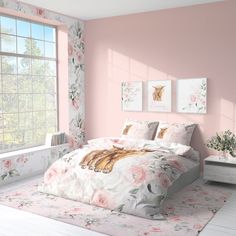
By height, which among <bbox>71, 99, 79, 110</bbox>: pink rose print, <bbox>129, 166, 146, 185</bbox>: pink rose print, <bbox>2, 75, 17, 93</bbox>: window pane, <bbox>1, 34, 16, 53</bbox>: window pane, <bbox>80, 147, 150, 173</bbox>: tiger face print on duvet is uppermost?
<bbox>1, 34, 16, 53</bbox>: window pane

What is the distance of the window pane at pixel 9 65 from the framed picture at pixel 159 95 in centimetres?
213

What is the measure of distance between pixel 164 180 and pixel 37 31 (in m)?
3.35

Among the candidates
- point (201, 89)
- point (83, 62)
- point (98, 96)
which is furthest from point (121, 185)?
point (83, 62)

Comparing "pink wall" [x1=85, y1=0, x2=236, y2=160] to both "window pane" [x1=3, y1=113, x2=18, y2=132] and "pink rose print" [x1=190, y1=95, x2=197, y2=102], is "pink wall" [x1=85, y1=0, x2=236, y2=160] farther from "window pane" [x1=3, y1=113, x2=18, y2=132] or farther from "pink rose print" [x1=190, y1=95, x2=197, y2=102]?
"window pane" [x1=3, y1=113, x2=18, y2=132]

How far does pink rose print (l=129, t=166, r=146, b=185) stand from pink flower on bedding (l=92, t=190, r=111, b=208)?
1.14ft

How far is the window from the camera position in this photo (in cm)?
485

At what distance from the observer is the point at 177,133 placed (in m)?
4.72

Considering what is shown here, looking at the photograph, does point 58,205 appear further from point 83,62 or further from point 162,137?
point 83,62

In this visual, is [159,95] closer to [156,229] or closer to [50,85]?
[50,85]

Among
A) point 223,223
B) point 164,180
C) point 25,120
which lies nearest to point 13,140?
point 25,120

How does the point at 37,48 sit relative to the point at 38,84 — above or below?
above

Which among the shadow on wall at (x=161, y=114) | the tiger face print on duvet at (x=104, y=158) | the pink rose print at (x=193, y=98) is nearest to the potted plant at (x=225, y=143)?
the shadow on wall at (x=161, y=114)

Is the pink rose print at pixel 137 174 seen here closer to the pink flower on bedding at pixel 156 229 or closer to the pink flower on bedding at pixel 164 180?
the pink flower on bedding at pixel 164 180

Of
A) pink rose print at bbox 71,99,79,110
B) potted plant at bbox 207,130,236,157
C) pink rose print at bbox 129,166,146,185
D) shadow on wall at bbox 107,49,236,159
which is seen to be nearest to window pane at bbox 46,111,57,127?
pink rose print at bbox 71,99,79,110
